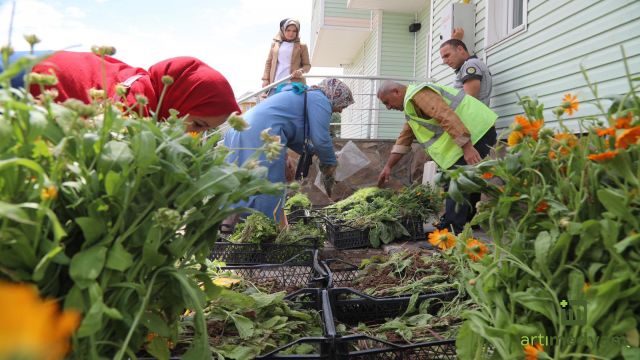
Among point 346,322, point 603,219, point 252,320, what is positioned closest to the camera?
point 603,219

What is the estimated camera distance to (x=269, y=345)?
1192 millimetres

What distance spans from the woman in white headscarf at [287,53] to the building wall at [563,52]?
227 centimetres

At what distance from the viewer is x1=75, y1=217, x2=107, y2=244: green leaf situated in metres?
0.64

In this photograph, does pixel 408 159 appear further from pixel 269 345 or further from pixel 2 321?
pixel 2 321

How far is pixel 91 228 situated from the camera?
25.6 inches

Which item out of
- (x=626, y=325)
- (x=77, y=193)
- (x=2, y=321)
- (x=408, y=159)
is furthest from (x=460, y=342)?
(x=408, y=159)

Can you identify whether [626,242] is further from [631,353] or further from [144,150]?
[144,150]

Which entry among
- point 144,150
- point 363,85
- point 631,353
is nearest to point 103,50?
point 144,150

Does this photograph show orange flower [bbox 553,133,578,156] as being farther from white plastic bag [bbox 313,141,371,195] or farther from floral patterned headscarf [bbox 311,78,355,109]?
white plastic bag [bbox 313,141,371,195]

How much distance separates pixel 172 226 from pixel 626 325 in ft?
2.28

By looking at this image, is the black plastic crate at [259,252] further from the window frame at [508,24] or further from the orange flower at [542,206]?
the window frame at [508,24]

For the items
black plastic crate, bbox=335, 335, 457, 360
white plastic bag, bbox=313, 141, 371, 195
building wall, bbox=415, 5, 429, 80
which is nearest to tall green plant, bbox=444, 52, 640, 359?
black plastic crate, bbox=335, 335, 457, 360

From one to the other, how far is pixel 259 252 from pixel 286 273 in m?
0.60

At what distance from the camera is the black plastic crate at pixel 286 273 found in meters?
1.82
